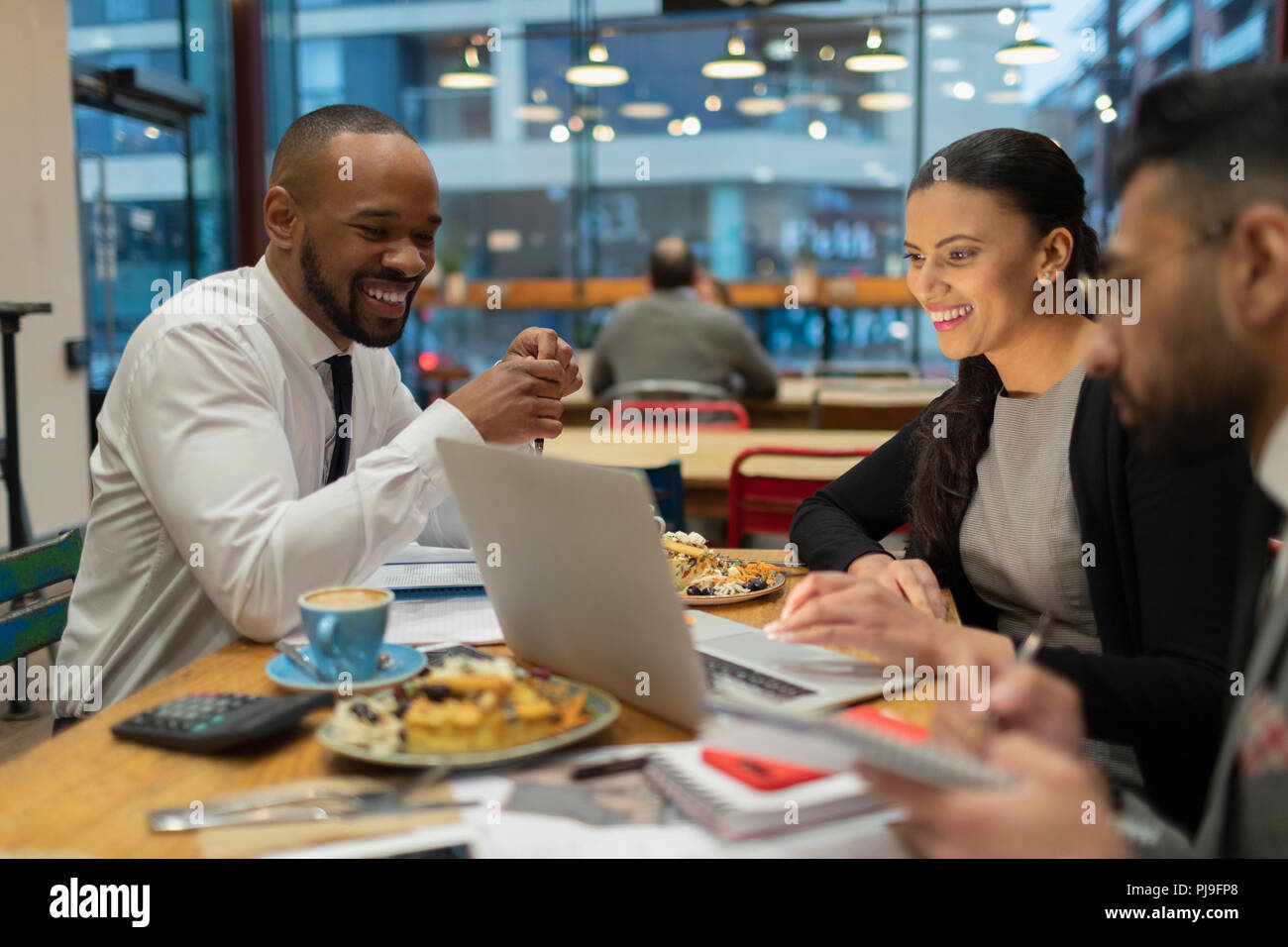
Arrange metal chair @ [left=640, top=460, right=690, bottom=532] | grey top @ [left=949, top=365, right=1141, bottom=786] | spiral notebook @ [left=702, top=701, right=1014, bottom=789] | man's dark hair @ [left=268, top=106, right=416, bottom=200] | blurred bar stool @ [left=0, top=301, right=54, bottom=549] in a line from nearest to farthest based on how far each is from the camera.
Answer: spiral notebook @ [left=702, top=701, right=1014, bottom=789] < grey top @ [left=949, top=365, right=1141, bottom=786] < man's dark hair @ [left=268, top=106, right=416, bottom=200] < metal chair @ [left=640, top=460, right=690, bottom=532] < blurred bar stool @ [left=0, top=301, right=54, bottom=549]

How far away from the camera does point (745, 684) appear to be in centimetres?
115

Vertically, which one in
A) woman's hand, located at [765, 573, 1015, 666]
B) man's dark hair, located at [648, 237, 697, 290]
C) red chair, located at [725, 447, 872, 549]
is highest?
man's dark hair, located at [648, 237, 697, 290]

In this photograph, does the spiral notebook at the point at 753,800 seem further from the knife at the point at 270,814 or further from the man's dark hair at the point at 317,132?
the man's dark hair at the point at 317,132

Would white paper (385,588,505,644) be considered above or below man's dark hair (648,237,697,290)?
below

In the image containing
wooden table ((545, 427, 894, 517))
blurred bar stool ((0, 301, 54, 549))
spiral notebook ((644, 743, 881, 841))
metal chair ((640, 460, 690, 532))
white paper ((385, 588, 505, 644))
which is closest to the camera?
spiral notebook ((644, 743, 881, 841))

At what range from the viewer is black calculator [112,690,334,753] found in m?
0.99

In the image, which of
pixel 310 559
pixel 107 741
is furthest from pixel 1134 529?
pixel 107 741

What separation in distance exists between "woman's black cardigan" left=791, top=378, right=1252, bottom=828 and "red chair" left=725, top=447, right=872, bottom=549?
1.36m

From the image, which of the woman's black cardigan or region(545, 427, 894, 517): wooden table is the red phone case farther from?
region(545, 427, 894, 517): wooden table

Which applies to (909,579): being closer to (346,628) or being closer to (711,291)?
(346,628)

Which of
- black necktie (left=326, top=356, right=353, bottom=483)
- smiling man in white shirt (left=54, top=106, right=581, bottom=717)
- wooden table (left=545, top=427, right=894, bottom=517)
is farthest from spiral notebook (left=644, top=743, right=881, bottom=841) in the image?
wooden table (left=545, top=427, right=894, bottom=517)

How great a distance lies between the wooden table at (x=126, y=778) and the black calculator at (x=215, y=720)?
0.04 ft

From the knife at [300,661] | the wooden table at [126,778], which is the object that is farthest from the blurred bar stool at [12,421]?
the wooden table at [126,778]

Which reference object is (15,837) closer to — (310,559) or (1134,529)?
(310,559)
